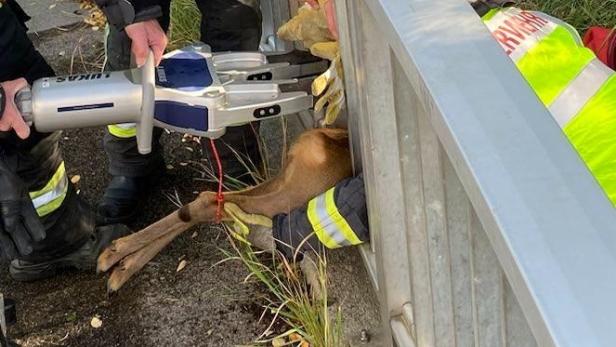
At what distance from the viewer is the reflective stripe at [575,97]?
1.60 m

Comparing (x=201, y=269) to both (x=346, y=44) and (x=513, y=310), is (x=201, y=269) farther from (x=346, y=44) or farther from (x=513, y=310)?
(x=513, y=310)

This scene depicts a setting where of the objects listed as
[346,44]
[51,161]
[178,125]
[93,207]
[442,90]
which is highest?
[442,90]

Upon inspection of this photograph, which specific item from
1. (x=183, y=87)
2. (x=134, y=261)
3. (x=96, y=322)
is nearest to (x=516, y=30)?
(x=183, y=87)

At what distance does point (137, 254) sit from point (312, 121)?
646 millimetres

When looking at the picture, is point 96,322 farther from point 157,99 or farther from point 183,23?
point 183,23

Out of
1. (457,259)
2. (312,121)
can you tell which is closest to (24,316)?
(312,121)

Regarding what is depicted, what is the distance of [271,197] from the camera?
7.59 ft

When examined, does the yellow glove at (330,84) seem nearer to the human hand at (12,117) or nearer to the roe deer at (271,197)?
the roe deer at (271,197)

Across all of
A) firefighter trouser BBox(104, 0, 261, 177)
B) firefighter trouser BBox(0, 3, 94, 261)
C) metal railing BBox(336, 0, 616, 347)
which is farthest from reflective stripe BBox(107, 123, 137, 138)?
metal railing BBox(336, 0, 616, 347)

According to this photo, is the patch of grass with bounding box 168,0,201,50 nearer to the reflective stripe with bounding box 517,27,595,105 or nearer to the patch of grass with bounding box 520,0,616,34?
the patch of grass with bounding box 520,0,616,34

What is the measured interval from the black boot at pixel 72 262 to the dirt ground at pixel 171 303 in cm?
3

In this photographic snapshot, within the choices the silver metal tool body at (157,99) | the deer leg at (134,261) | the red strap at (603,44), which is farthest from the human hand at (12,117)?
the red strap at (603,44)

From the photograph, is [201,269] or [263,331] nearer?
[263,331]

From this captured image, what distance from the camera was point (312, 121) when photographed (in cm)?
258
